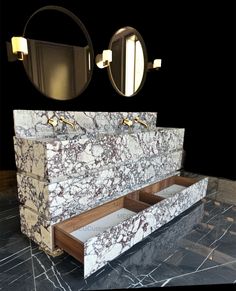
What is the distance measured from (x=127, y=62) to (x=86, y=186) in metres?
1.49

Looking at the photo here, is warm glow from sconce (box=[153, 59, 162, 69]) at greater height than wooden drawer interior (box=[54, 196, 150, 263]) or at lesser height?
greater

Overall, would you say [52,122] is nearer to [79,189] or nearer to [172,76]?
[79,189]

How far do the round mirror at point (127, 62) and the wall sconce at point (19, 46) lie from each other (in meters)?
0.82

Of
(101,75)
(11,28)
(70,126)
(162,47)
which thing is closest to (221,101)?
(162,47)

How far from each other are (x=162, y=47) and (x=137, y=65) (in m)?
0.57

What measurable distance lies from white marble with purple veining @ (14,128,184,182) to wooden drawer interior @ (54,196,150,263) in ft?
1.07

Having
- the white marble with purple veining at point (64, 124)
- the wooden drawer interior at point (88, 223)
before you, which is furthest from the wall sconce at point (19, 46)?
the wooden drawer interior at point (88, 223)

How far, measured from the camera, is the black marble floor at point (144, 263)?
1109mm

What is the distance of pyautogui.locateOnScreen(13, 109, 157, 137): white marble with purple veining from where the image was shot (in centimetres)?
137

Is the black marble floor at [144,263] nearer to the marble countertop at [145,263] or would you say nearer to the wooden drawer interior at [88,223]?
the marble countertop at [145,263]

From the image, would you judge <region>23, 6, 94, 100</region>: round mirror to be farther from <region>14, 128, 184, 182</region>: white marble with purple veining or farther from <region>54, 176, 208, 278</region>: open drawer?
<region>54, 176, 208, 278</region>: open drawer

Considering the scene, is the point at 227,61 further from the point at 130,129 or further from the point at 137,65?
the point at 130,129

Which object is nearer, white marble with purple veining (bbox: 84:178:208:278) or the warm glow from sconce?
white marble with purple veining (bbox: 84:178:208:278)

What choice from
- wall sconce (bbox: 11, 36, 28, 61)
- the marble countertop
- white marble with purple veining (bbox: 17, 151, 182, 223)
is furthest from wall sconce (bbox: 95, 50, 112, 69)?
the marble countertop
